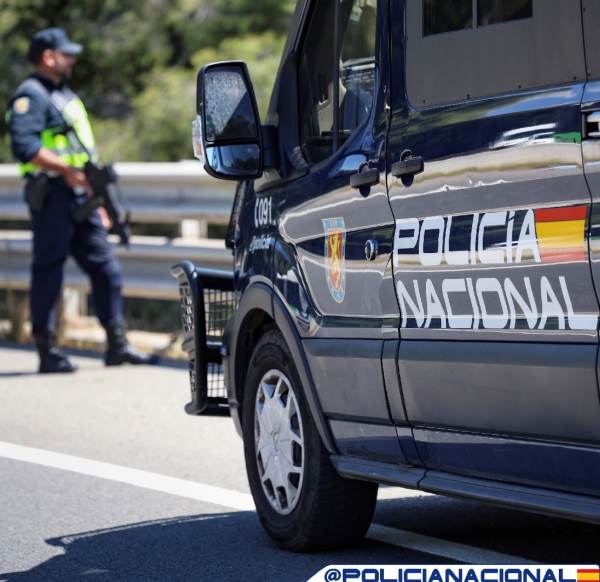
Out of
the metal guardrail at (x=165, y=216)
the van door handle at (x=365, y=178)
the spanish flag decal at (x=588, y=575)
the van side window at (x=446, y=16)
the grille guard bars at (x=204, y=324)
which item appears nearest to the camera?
the spanish flag decal at (x=588, y=575)

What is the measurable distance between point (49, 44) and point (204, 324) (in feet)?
15.9

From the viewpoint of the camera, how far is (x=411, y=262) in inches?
175

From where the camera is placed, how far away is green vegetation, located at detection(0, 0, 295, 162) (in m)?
20.2

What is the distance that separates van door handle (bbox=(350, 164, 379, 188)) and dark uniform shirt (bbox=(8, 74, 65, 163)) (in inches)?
223

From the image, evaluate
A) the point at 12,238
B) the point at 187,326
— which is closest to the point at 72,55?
the point at 12,238

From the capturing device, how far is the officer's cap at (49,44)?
33.4ft

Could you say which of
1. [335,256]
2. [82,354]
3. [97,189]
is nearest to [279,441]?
[335,256]

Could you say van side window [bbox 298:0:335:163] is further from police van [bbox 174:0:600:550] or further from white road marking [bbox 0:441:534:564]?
white road marking [bbox 0:441:534:564]

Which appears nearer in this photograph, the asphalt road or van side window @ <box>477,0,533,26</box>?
van side window @ <box>477,0,533,26</box>

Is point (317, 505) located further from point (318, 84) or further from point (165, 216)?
point (165, 216)

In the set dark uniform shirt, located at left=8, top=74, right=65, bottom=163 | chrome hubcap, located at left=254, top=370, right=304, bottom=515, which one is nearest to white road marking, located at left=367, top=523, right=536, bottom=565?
chrome hubcap, located at left=254, top=370, right=304, bottom=515

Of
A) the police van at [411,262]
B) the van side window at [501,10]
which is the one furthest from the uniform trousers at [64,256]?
the van side window at [501,10]

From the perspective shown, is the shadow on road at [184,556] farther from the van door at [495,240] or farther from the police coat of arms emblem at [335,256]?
the police coat of arms emblem at [335,256]

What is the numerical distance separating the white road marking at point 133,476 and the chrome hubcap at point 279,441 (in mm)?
612
